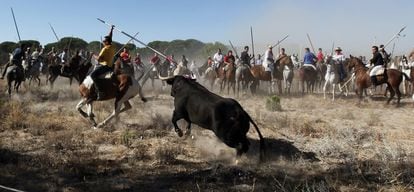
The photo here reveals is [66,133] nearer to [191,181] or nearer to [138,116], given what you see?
[138,116]

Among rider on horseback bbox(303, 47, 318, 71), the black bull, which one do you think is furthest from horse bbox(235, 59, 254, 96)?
the black bull

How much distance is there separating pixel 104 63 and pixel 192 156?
14.4 ft

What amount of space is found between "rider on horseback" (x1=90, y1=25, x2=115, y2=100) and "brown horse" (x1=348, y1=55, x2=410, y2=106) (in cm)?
1092

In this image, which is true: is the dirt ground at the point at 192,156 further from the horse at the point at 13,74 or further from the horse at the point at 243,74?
the horse at the point at 243,74

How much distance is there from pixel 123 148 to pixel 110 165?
1.47m

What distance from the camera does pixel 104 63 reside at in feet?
41.3

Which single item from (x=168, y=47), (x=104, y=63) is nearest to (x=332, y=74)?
(x=104, y=63)

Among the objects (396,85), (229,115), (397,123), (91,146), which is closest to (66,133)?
(91,146)

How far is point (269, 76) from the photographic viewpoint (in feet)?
75.5

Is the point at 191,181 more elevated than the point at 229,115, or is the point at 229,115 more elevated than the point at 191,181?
the point at 229,115

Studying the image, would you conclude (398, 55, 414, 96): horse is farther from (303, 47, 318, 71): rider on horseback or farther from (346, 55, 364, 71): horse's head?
(303, 47, 318, 71): rider on horseback

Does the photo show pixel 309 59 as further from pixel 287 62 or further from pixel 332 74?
pixel 332 74

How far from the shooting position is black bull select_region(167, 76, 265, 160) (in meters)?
8.59

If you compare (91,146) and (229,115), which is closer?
(229,115)
